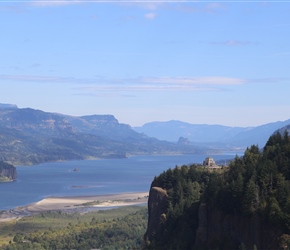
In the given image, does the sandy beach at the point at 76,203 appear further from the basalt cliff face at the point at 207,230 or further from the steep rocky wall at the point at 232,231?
the steep rocky wall at the point at 232,231

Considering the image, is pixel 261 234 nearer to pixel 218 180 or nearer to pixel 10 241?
pixel 218 180

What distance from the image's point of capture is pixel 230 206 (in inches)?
1982

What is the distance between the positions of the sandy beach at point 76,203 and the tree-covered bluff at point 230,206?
256ft

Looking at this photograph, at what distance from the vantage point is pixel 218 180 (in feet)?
178

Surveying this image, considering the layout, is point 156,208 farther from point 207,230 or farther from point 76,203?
point 76,203

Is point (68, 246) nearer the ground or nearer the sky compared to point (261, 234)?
nearer the ground

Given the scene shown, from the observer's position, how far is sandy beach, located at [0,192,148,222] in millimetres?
147125

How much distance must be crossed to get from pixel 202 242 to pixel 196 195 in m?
9.35

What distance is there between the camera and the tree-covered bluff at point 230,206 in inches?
1797

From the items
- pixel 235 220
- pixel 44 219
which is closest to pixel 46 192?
pixel 44 219

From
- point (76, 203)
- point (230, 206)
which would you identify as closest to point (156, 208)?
point (230, 206)

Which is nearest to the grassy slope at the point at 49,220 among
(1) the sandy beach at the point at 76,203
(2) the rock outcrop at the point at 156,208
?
(1) the sandy beach at the point at 76,203

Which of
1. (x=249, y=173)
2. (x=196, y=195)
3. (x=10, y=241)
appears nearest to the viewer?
(x=249, y=173)

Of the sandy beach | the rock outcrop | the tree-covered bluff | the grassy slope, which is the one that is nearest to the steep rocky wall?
the tree-covered bluff
